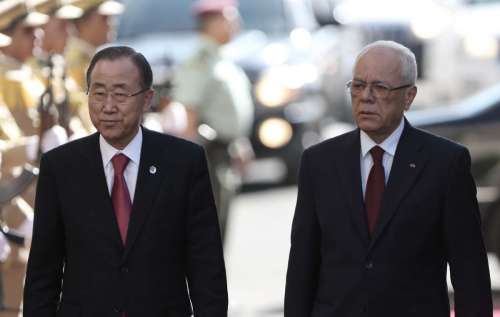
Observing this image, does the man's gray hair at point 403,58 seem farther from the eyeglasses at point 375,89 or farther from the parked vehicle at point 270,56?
the parked vehicle at point 270,56

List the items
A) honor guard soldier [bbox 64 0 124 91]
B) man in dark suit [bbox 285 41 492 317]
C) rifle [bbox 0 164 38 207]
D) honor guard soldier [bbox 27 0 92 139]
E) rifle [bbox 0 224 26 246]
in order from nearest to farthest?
1. man in dark suit [bbox 285 41 492 317]
2. rifle [bbox 0 224 26 246]
3. rifle [bbox 0 164 38 207]
4. honor guard soldier [bbox 27 0 92 139]
5. honor guard soldier [bbox 64 0 124 91]

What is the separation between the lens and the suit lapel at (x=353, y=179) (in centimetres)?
649

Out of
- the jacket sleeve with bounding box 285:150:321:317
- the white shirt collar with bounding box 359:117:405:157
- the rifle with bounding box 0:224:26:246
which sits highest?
the white shirt collar with bounding box 359:117:405:157

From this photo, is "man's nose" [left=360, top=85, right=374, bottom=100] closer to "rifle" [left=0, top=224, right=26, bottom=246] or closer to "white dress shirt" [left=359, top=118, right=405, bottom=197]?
"white dress shirt" [left=359, top=118, right=405, bottom=197]

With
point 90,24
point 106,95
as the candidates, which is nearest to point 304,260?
point 106,95

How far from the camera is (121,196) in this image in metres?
6.56

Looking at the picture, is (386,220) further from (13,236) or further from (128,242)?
(13,236)

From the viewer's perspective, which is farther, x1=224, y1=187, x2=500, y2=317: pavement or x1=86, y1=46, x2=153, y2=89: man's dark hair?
x1=224, y1=187, x2=500, y2=317: pavement

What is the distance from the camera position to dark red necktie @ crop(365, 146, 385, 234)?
6.53 m

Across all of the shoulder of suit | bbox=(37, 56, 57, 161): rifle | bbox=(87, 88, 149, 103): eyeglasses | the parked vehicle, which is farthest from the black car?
bbox=(87, 88, 149, 103): eyeglasses

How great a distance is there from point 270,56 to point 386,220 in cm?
1134

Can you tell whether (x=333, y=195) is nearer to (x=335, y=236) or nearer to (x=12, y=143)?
(x=335, y=236)

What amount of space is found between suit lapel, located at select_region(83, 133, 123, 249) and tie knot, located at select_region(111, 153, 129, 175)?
47 millimetres

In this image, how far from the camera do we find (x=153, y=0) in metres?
18.7
